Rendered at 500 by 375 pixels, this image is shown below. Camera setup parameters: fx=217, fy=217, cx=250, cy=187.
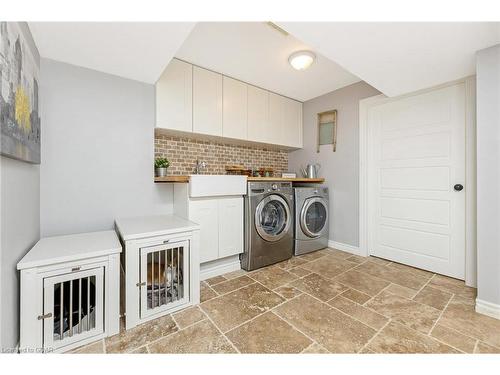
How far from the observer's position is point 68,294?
4.47 feet

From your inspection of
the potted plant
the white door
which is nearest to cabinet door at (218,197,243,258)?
the potted plant

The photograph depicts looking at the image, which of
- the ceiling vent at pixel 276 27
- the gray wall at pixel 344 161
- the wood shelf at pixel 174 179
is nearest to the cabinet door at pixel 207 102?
the wood shelf at pixel 174 179

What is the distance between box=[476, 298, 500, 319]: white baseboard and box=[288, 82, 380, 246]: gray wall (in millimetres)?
1319

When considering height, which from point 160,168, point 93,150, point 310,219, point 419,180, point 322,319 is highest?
point 93,150

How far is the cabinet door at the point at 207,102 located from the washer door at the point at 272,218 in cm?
103

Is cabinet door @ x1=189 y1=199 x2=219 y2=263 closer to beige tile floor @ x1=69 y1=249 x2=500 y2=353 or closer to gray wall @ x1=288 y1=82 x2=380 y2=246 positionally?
beige tile floor @ x1=69 y1=249 x2=500 y2=353

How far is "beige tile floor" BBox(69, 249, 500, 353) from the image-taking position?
129 cm

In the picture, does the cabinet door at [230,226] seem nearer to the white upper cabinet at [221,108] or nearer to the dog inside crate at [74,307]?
the white upper cabinet at [221,108]

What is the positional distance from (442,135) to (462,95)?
1.28ft

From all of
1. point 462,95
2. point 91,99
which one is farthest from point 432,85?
point 91,99

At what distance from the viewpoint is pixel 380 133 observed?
2713 millimetres

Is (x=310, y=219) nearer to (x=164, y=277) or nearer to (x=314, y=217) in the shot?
(x=314, y=217)

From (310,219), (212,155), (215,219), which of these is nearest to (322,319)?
(215,219)

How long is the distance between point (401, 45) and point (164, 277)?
2.44m
